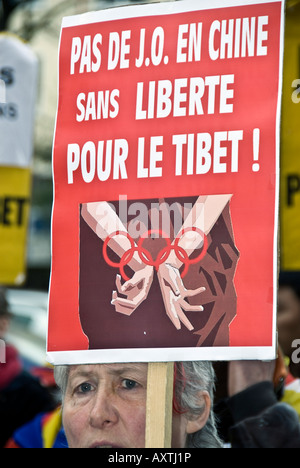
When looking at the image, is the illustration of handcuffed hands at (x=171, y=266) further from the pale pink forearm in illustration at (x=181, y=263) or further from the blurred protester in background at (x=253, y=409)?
the blurred protester in background at (x=253, y=409)

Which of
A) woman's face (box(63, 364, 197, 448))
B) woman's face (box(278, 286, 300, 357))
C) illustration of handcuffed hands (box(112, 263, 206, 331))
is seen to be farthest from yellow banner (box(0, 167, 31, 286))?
illustration of handcuffed hands (box(112, 263, 206, 331))

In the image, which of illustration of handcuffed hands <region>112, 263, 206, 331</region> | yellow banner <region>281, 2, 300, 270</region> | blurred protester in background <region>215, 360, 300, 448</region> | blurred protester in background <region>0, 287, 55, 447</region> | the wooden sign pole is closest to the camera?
the wooden sign pole

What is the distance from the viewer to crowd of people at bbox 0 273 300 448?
301 centimetres

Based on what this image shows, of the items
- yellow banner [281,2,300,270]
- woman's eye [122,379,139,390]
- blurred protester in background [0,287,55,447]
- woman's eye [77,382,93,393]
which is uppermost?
yellow banner [281,2,300,270]

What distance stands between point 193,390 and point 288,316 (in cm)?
131

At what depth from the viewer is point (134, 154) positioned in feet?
10.4

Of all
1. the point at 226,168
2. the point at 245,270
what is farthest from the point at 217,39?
the point at 245,270

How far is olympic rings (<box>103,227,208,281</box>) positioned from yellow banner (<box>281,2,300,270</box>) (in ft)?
3.99

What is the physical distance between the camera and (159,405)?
9.49 feet

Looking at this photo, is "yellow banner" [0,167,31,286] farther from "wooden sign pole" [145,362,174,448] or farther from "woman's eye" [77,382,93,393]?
"wooden sign pole" [145,362,174,448]

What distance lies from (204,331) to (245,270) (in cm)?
22

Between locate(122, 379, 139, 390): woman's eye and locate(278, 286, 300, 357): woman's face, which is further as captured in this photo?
locate(278, 286, 300, 357): woman's face

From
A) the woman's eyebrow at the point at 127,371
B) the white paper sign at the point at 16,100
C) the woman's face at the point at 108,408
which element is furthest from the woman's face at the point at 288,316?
the white paper sign at the point at 16,100
